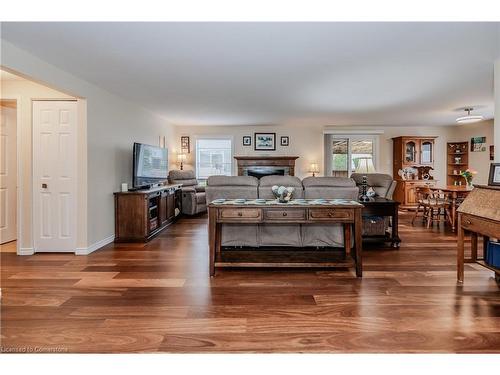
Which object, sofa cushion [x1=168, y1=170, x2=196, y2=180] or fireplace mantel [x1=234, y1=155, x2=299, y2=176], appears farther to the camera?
fireplace mantel [x1=234, y1=155, x2=299, y2=176]

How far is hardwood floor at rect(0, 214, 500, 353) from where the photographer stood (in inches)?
81.2

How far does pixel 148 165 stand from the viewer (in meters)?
5.77

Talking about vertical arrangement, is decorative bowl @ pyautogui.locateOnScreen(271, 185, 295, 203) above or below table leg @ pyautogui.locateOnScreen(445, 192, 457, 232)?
above

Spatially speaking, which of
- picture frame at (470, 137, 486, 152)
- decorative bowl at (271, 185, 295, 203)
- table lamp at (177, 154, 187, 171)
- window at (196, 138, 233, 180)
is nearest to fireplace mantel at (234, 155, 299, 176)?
window at (196, 138, 233, 180)

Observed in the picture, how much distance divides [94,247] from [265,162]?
5122 mm

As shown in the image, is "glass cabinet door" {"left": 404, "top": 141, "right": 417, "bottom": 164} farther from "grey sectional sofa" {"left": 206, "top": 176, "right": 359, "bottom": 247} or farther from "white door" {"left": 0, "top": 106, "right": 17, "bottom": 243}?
"white door" {"left": 0, "top": 106, "right": 17, "bottom": 243}

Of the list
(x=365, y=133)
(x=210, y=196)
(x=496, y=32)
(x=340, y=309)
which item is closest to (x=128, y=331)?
(x=340, y=309)

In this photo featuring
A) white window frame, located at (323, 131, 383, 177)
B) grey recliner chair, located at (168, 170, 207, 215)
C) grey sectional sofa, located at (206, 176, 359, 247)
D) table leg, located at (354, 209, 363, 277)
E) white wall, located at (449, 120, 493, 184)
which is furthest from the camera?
white window frame, located at (323, 131, 383, 177)

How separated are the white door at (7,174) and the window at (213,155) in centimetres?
458

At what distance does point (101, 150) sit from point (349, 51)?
3.60 m

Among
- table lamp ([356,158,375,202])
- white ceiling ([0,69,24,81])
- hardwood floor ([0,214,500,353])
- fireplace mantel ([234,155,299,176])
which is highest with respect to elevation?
white ceiling ([0,69,24,81])

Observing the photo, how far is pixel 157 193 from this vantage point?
5613mm

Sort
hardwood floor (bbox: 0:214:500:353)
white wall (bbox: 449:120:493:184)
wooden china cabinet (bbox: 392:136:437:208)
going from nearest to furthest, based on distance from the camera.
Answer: hardwood floor (bbox: 0:214:500:353)
white wall (bbox: 449:120:493:184)
wooden china cabinet (bbox: 392:136:437:208)

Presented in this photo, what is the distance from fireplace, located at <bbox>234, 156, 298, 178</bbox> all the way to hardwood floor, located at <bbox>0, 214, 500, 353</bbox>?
4828 mm
